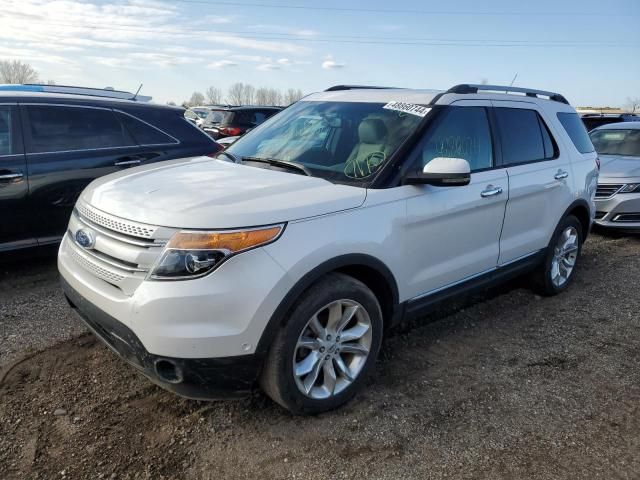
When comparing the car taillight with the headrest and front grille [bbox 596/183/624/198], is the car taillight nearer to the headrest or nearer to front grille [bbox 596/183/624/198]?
front grille [bbox 596/183/624/198]

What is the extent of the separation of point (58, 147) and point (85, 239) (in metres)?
2.34

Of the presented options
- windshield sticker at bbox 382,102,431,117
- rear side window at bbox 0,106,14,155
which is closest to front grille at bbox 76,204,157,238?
windshield sticker at bbox 382,102,431,117

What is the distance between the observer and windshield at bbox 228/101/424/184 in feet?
10.5

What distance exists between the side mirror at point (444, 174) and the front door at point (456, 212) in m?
0.12

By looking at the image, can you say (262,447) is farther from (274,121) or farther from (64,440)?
(274,121)

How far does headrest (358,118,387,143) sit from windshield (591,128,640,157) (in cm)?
641

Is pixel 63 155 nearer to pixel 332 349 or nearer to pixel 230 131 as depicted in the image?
pixel 332 349

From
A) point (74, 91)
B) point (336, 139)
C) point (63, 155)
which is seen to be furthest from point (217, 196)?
point (74, 91)

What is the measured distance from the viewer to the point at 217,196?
8.80 ft

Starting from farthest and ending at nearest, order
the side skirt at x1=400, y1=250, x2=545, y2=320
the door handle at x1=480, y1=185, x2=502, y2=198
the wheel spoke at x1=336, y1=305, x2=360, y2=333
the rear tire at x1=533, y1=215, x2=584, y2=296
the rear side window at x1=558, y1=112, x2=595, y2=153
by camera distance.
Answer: the rear side window at x1=558, y1=112, x2=595, y2=153 < the rear tire at x1=533, y1=215, x2=584, y2=296 < the door handle at x1=480, y1=185, x2=502, y2=198 < the side skirt at x1=400, y1=250, x2=545, y2=320 < the wheel spoke at x1=336, y1=305, x2=360, y2=333

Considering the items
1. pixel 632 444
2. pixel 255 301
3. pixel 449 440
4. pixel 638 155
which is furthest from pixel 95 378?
pixel 638 155

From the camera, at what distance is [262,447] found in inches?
104

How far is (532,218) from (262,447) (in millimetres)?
2898

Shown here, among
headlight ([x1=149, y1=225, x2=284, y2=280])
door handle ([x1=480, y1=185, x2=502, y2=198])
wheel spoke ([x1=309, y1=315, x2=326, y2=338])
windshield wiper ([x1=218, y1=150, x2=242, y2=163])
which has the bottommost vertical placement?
wheel spoke ([x1=309, y1=315, x2=326, y2=338])
